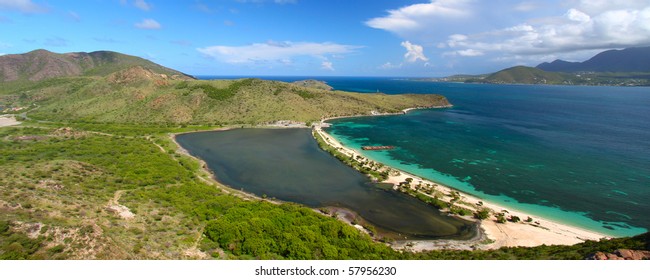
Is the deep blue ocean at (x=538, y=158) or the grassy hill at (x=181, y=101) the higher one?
the grassy hill at (x=181, y=101)

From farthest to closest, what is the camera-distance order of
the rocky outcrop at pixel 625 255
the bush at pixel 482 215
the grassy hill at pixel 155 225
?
the bush at pixel 482 215 → the grassy hill at pixel 155 225 → the rocky outcrop at pixel 625 255

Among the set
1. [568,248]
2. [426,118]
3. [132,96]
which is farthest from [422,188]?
[132,96]

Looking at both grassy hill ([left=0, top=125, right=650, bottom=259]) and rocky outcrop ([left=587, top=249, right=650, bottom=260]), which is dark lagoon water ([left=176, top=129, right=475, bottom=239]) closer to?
grassy hill ([left=0, top=125, right=650, bottom=259])

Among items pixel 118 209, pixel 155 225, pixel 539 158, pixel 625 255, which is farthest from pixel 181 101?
pixel 625 255

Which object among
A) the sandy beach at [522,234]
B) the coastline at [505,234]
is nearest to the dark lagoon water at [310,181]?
the coastline at [505,234]

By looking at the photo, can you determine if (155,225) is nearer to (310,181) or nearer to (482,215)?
(310,181)

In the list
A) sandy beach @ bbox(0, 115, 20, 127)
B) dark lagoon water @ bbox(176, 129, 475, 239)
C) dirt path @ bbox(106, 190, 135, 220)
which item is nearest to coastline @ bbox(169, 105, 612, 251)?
dark lagoon water @ bbox(176, 129, 475, 239)

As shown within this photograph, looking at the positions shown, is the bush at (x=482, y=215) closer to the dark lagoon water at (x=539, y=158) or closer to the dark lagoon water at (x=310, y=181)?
the dark lagoon water at (x=310, y=181)
